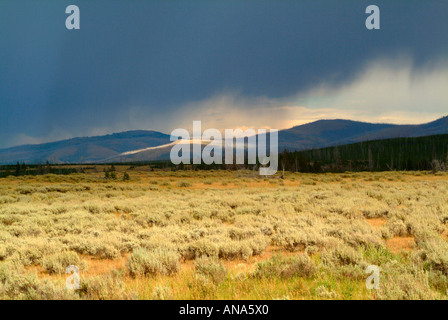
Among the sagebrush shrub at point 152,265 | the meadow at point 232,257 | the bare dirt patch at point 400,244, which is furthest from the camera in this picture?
the bare dirt patch at point 400,244

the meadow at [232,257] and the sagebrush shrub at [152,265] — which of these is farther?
the sagebrush shrub at [152,265]

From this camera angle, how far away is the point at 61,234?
1005 cm

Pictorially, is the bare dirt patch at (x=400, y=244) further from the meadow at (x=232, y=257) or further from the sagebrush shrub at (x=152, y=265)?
the sagebrush shrub at (x=152, y=265)

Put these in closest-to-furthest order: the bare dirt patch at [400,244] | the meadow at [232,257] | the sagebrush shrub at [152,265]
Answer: the meadow at [232,257] → the sagebrush shrub at [152,265] → the bare dirt patch at [400,244]

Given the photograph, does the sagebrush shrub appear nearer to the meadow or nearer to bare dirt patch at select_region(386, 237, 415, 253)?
the meadow

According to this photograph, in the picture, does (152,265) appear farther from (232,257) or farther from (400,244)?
(400,244)

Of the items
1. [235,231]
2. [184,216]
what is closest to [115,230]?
[184,216]

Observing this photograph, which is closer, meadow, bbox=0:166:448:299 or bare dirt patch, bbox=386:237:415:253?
meadow, bbox=0:166:448:299

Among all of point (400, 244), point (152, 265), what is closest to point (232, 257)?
point (152, 265)

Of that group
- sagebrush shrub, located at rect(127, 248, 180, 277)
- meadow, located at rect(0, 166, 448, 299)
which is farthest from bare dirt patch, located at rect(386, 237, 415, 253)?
sagebrush shrub, located at rect(127, 248, 180, 277)

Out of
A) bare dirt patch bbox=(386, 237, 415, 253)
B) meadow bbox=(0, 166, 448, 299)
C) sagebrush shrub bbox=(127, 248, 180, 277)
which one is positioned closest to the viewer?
meadow bbox=(0, 166, 448, 299)

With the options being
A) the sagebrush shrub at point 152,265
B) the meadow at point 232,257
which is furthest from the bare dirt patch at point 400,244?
the sagebrush shrub at point 152,265

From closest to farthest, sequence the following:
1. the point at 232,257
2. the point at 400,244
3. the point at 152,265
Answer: the point at 152,265, the point at 232,257, the point at 400,244

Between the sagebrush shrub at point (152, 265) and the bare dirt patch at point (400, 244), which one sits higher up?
the sagebrush shrub at point (152, 265)
